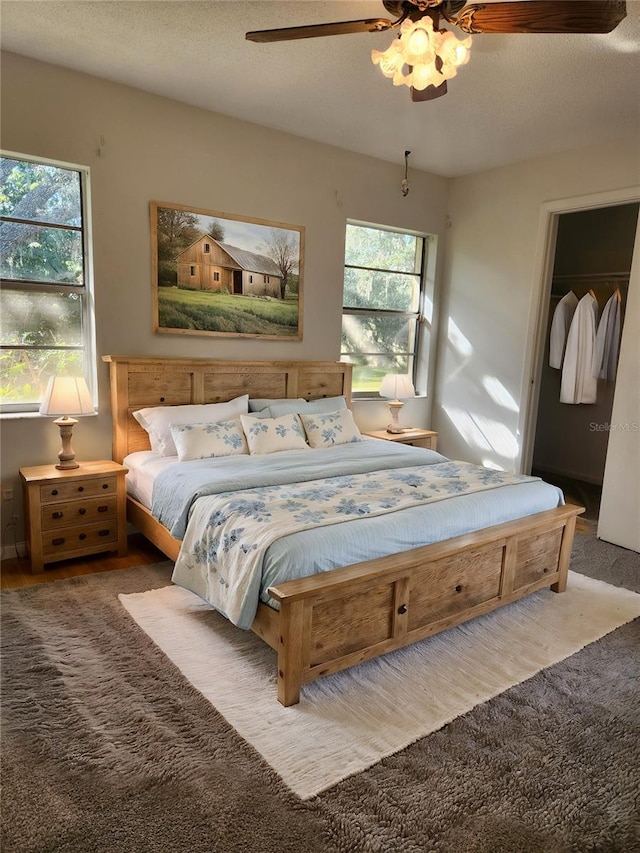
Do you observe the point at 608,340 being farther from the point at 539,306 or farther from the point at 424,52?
the point at 424,52

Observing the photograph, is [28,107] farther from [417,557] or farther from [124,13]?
[417,557]

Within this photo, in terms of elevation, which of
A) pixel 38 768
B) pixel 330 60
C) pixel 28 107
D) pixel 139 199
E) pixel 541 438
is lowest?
pixel 38 768

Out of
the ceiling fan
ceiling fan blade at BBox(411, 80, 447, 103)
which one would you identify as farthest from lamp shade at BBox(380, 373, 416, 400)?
the ceiling fan

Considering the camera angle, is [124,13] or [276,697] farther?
[124,13]

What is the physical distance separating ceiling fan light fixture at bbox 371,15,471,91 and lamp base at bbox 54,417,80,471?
8.21ft

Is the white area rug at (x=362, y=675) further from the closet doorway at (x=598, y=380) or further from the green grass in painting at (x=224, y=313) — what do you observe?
the closet doorway at (x=598, y=380)

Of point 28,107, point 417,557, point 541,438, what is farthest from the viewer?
point 541,438

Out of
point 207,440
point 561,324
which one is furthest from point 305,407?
point 561,324

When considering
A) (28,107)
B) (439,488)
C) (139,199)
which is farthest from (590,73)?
(28,107)

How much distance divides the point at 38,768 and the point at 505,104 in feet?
13.5

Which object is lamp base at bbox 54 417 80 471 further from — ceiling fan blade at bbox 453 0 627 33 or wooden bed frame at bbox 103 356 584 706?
ceiling fan blade at bbox 453 0 627 33

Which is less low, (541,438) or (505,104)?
(505,104)

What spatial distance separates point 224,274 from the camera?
13.2 feet

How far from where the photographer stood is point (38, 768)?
176cm
